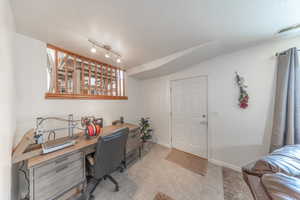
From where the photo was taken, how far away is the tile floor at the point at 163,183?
1.51m

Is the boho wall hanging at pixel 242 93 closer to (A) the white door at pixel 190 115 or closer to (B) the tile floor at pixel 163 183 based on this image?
(A) the white door at pixel 190 115

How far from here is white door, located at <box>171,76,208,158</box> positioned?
2.45 meters

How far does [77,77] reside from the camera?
2078 mm

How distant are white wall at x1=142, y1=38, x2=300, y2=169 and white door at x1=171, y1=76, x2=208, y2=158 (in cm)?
16

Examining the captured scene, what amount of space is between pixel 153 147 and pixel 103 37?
2894 millimetres

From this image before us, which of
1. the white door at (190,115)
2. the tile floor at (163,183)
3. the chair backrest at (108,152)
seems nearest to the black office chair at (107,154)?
the chair backrest at (108,152)

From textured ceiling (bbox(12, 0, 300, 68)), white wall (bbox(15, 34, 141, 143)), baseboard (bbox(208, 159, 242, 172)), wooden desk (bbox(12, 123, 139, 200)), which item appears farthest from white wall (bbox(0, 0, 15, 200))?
baseboard (bbox(208, 159, 242, 172))

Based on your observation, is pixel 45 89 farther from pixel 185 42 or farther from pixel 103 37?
pixel 185 42

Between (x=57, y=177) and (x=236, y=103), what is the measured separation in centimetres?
297

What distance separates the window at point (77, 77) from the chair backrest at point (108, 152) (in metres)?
1.22

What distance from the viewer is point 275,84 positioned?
5.48 feet

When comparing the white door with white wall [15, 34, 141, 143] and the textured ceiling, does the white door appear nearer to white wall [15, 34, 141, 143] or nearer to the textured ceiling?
the textured ceiling

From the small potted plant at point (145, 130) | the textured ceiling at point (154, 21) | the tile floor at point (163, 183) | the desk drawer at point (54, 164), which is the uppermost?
the textured ceiling at point (154, 21)

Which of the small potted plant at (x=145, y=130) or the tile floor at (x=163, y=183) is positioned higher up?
the small potted plant at (x=145, y=130)
